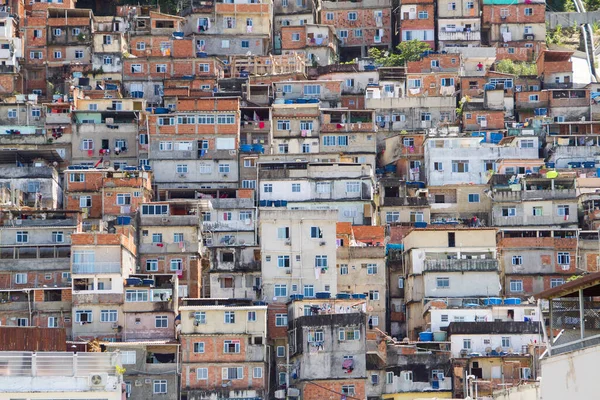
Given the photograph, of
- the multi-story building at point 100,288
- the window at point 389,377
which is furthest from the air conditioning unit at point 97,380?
the multi-story building at point 100,288

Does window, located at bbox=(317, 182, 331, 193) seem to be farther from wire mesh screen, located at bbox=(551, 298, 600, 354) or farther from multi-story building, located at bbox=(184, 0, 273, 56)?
wire mesh screen, located at bbox=(551, 298, 600, 354)

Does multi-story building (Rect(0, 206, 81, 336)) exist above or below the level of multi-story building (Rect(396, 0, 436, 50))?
below

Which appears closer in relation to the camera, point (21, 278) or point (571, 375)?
point (571, 375)

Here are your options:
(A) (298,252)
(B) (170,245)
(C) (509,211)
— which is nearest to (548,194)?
(C) (509,211)

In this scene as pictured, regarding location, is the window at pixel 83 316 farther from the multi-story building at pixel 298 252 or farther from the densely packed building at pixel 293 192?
the multi-story building at pixel 298 252

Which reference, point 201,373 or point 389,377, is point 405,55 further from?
point 201,373

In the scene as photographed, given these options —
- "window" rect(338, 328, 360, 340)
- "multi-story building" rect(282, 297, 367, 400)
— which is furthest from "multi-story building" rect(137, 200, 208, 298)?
"window" rect(338, 328, 360, 340)
